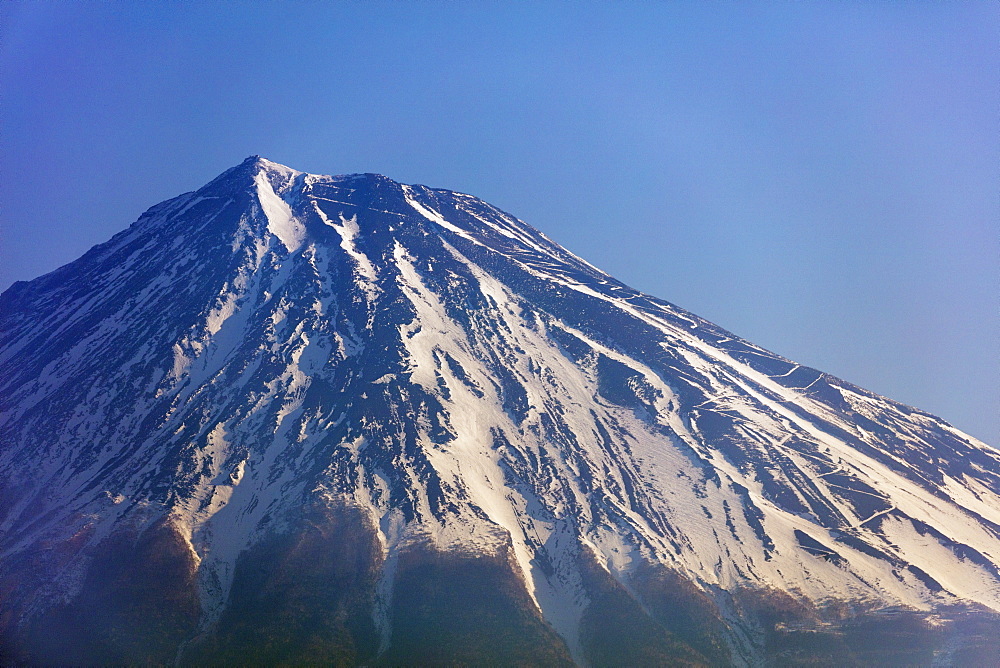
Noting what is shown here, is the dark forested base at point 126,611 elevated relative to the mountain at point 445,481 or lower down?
lower down

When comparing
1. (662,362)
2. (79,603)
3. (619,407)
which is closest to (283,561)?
(79,603)

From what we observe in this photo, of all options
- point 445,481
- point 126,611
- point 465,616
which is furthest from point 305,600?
point 445,481

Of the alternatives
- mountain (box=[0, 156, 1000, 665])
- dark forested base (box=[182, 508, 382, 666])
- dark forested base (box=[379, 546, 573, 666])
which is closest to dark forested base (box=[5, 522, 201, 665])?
mountain (box=[0, 156, 1000, 665])

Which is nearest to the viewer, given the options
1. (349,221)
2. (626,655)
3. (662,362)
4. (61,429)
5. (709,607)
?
(626,655)

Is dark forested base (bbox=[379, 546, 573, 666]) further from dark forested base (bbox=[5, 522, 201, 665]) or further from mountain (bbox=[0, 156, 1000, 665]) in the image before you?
dark forested base (bbox=[5, 522, 201, 665])

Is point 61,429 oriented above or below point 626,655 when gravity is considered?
above

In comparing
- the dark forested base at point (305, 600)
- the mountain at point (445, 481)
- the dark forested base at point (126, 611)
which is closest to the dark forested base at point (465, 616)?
the mountain at point (445, 481)

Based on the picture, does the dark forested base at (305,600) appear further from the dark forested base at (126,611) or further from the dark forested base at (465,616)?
the dark forested base at (126,611)

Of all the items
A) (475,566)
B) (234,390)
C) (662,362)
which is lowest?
(475,566)

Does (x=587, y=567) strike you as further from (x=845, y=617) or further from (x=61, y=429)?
(x=61, y=429)
